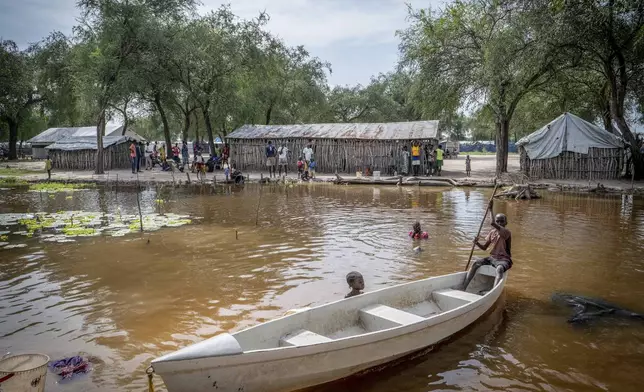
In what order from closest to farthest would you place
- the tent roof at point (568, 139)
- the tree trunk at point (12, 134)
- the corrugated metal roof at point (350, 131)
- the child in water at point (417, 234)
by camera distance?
the child in water at point (417, 234) < the tent roof at point (568, 139) < the corrugated metal roof at point (350, 131) < the tree trunk at point (12, 134)

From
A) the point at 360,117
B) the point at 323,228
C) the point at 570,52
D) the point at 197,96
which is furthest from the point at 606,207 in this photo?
the point at 360,117

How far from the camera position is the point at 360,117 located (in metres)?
45.8

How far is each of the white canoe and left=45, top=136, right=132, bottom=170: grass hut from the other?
97.1 ft

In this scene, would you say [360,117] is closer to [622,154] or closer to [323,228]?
[622,154]

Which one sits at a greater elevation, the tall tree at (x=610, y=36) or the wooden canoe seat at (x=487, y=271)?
the tall tree at (x=610, y=36)

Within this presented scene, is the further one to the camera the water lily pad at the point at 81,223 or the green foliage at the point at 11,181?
the green foliage at the point at 11,181

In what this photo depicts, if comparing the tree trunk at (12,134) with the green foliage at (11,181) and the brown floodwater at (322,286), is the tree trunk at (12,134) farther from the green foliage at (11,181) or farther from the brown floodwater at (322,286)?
the brown floodwater at (322,286)

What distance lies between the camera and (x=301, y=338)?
16.0 ft

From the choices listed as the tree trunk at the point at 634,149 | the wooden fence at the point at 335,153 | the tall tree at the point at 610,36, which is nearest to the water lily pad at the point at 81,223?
the wooden fence at the point at 335,153

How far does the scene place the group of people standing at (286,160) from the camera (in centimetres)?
2505

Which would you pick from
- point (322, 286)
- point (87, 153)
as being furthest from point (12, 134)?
point (322, 286)

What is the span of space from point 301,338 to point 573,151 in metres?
22.1

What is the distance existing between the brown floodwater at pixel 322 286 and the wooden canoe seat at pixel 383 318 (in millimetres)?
475

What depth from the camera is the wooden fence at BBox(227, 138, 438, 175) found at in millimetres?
26656
